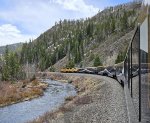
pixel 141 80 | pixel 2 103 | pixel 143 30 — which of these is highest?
pixel 143 30

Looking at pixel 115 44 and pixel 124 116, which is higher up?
pixel 115 44

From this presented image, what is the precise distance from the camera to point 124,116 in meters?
20.5

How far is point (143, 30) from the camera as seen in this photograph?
21.7 feet

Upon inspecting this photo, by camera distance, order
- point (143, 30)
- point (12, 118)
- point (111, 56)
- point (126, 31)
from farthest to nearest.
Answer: point (126, 31), point (111, 56), point (12, 118), point (143, 30)

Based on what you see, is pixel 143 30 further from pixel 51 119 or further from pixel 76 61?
pixel 76 61

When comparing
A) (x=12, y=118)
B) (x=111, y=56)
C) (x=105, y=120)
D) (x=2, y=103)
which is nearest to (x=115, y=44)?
(x=111, y=56)

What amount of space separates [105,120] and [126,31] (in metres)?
154

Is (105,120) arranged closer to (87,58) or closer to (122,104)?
(122,104)

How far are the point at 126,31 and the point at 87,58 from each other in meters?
26.0

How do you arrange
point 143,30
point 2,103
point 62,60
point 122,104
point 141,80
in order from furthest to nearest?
point 62,60 < point 2,103 < point 122,104 < point 141,80 < point 143,30

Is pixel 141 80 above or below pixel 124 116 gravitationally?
above

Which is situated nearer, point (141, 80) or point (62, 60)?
point (141, 80)

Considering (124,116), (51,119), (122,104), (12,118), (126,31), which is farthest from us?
(126,31)

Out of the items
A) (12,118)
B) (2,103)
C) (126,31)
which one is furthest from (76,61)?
(12,118)
